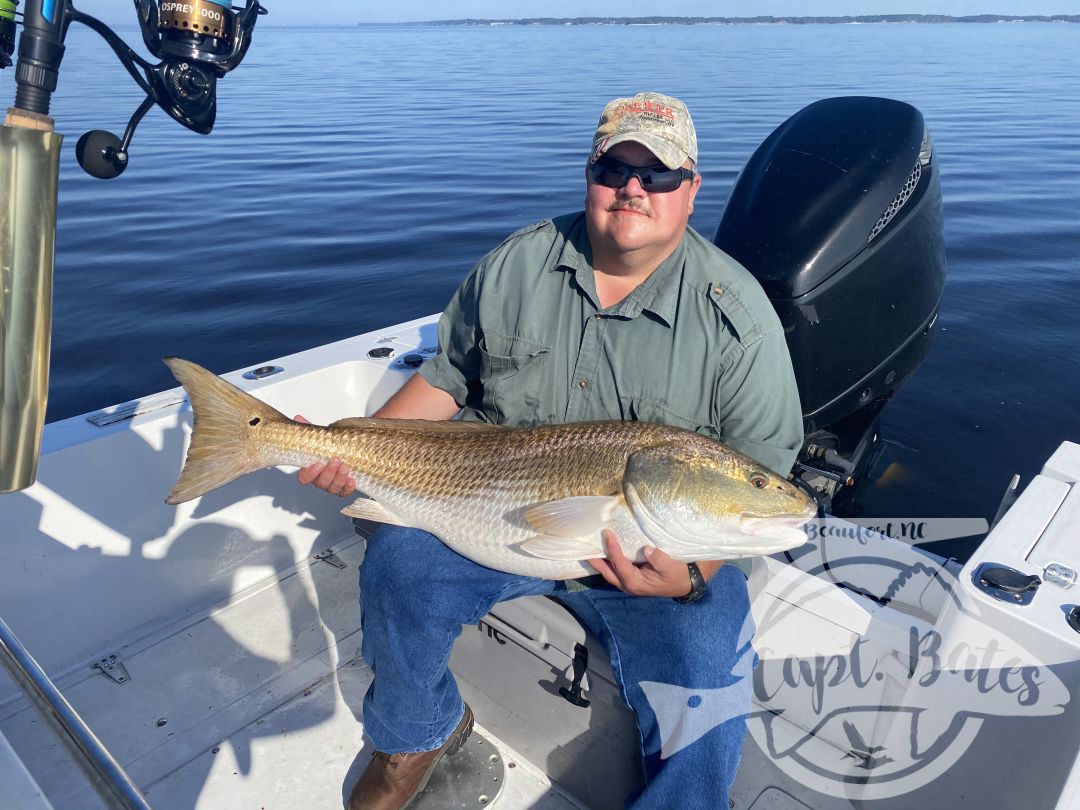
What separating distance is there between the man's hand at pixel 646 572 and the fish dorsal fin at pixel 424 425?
620mm

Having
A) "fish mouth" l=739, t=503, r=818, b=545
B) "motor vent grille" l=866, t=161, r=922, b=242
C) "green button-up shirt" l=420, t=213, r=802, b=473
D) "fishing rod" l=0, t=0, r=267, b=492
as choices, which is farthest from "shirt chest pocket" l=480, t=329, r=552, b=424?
"motor vent grille" l=866, t=161, r=922, b=242

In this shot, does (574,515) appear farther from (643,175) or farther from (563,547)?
(643,175)

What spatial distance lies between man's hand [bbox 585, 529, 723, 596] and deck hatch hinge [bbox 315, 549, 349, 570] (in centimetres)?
191

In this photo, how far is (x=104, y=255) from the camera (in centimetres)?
931

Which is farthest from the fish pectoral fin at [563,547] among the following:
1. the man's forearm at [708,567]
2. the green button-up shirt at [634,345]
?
the green button-up shirt at [634,345]

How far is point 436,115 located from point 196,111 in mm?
20229

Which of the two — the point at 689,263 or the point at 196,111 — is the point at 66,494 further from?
the point at 689,263

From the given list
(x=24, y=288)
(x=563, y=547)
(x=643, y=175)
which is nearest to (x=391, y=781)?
(x=563, y=547)

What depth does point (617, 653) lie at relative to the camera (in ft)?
7.13

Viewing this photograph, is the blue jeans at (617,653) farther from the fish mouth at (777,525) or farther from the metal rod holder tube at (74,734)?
the metal rod holder tube at (74,734)

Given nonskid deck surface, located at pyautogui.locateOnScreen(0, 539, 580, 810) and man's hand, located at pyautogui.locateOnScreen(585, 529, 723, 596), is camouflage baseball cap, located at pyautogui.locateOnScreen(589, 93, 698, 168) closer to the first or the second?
man's hand, located at pyautogui.locateOnScreen(585, 529, 723, 596)

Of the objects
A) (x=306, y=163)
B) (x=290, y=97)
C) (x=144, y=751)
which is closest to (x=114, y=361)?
(x=144, y=751)

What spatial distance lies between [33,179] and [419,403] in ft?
4.90

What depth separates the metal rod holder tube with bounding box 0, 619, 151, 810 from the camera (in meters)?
1.18
